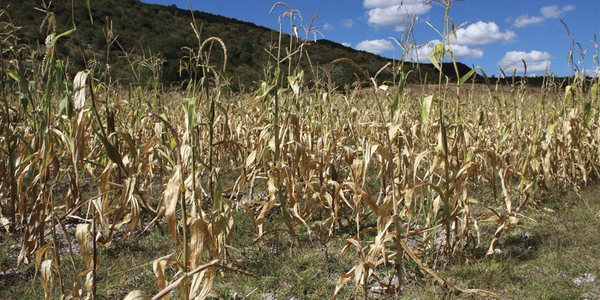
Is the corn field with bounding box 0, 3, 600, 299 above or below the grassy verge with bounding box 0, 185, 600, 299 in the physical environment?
above

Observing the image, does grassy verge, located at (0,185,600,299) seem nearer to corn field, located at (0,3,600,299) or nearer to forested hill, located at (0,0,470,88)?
corn field, located at (0,3,600,299)

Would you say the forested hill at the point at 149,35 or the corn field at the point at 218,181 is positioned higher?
the forested hill at the point at 149,35

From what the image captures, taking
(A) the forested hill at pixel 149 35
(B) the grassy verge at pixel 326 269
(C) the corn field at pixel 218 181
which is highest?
(A) the forested hill at pixel 149 35

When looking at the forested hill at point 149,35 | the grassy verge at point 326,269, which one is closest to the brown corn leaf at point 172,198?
the grassy verge at point 326,269

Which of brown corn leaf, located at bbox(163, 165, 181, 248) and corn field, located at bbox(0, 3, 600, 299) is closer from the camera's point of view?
brown corn leaf, located at bbox(163, 165, 181, 248)

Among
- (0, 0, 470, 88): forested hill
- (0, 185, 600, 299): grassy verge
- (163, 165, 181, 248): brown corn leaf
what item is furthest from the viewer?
(0, 0, 470, 88): forested hill

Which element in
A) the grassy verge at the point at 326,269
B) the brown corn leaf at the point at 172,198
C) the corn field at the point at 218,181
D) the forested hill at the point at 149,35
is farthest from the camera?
the forested hill at the point at 149,35

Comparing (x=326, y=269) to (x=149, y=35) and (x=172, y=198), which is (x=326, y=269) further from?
(x=149, y=35)

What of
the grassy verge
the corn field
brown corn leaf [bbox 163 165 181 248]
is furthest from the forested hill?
brown corn leaf [bbox 163 165 181 248]

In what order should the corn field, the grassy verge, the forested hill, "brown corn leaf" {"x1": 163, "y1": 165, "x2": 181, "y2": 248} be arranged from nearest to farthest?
"brown corn leaf" {"x1": 163, "y1": 165, "x2": 181, "y2": 248}, the corn field, the grassy verge, the forested hill

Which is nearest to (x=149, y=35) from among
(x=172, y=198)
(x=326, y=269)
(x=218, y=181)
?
(x=218, y=181)

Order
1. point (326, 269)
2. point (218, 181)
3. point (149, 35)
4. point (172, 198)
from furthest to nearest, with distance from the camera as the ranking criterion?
1. point (149, 35)
2. point (326, 269)
3. point (218, 181)
4. point (172, 198)

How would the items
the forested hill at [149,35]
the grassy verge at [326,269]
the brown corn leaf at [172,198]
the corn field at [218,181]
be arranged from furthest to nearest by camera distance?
the forested hill at [149,35] < the grassy verge at [326,269] < the corn field at [218,181] < the brown corn leaf at [172,198]

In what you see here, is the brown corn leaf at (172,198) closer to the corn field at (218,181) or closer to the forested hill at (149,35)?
the corn field at (218,181)
